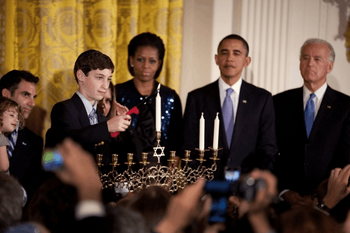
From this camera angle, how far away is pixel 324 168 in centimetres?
249

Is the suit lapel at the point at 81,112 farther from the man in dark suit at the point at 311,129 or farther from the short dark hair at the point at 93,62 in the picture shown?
the man in dark suit at the point at 311,129

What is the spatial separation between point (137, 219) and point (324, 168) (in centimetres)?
175

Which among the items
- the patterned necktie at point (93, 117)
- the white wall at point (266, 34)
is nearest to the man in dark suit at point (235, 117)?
the patterned necktie at point (93, 117)

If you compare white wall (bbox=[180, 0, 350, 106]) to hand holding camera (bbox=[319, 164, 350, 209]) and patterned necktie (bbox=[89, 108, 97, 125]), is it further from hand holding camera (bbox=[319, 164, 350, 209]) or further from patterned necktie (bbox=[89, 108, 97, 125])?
hand holding camera (bbox=[319, 164, 350, 209])

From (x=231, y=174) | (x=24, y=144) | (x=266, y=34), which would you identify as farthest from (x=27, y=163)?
(x=266, y=34)

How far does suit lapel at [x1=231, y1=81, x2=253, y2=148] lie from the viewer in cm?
245

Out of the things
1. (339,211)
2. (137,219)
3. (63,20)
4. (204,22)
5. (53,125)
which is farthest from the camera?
(204,22)

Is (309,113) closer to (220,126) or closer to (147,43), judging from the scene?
(220,126)

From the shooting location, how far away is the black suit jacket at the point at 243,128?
8.00ft

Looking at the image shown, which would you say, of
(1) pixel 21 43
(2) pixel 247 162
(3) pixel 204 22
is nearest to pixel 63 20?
(1) pixel 21 43

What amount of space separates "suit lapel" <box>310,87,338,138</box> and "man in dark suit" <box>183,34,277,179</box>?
0.26 metres

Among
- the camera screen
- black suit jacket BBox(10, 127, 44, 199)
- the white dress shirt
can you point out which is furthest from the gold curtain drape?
the camera screen

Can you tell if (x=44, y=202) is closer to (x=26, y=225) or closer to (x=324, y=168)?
(x=26, y=225)

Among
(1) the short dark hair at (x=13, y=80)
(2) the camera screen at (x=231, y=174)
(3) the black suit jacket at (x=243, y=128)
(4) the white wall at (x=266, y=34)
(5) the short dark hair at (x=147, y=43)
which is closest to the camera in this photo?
(2) the camera screen at (x=231, y=174)
